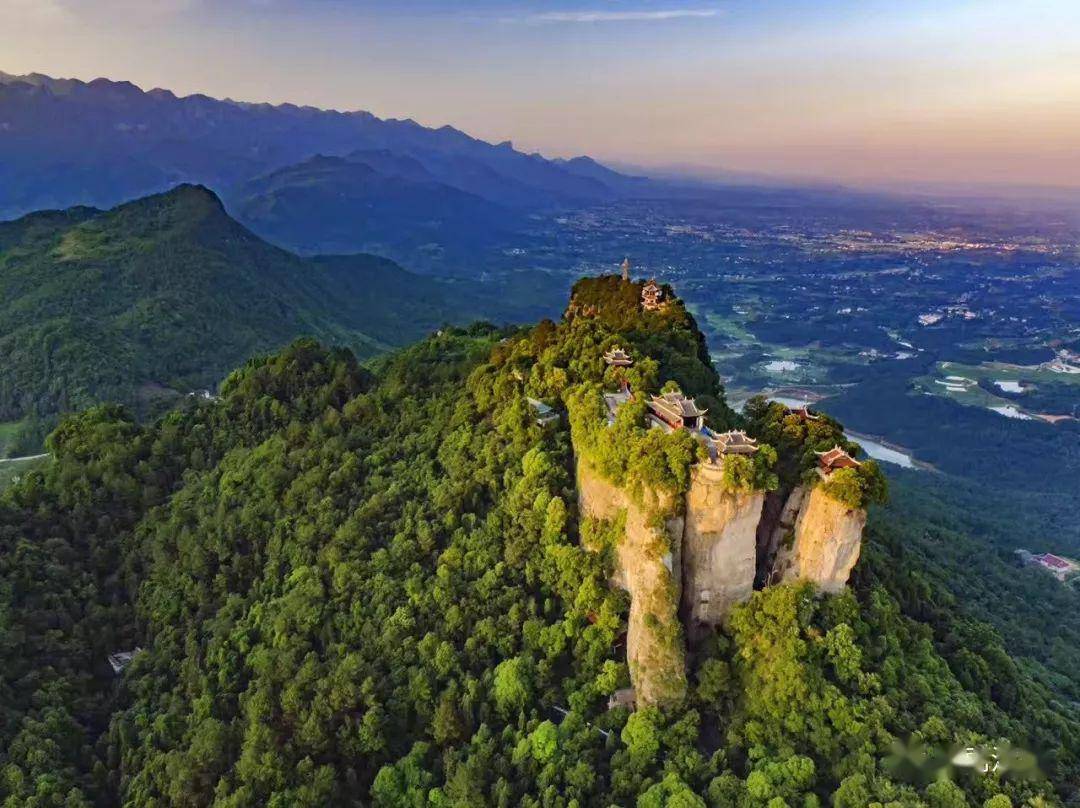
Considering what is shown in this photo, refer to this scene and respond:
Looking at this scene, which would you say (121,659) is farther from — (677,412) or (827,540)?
(827,540)

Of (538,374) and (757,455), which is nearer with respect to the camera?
(757,455)

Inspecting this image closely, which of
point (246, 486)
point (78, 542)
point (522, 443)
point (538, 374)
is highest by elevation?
point (538, 374)

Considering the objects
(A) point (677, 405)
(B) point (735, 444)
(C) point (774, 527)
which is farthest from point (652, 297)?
(B) point (735, 444)

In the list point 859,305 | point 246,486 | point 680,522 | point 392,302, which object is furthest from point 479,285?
point 680,522

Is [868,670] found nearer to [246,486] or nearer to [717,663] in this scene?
[717,663]

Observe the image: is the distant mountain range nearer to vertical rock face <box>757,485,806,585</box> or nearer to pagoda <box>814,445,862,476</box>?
vertical rock face <box>757,485,806,585</box>

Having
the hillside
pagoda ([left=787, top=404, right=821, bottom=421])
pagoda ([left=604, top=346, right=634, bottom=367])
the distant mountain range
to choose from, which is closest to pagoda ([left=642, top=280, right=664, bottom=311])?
pagoda ([left=604, top=346, right=634, bottom=367])

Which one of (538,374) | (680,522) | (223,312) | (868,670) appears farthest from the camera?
(223,312)

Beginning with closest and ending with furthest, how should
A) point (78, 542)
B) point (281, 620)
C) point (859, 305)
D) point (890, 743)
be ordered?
point (890, 743)
point (281, 620)
point (78, 542)
point (859, 305)
